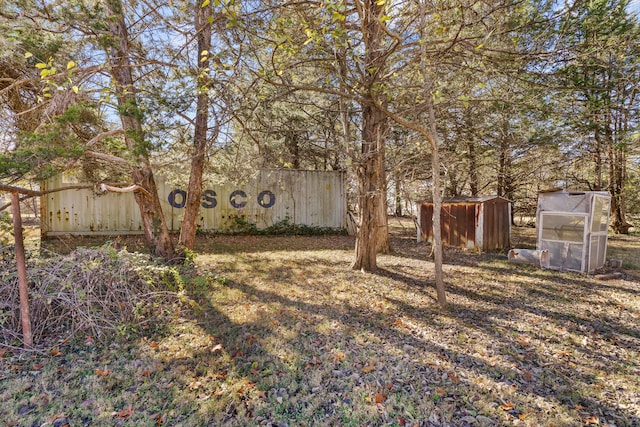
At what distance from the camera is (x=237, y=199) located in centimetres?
1068

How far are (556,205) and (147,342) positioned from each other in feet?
24.5

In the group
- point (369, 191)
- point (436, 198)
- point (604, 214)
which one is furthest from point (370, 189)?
point (604, 214)

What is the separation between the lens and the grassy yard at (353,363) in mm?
2174

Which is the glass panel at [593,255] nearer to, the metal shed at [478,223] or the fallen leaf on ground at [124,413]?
the metal shed at [478,223]

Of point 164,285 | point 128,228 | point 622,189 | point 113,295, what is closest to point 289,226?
point 128,228

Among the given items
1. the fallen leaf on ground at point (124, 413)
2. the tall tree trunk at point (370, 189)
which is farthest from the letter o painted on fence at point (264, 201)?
the fallen leaf on ground at point (124, 413)

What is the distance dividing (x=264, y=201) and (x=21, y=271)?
27.3 feet

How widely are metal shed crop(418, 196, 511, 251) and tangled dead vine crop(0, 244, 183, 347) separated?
6.82 meters

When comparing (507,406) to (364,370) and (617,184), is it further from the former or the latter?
(617,184)

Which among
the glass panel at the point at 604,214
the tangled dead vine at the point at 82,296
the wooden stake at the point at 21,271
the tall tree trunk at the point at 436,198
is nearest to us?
the wooden stake at the point at 21,271

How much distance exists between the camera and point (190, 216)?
628 centimetres

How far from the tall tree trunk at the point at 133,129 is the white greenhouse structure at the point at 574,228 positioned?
25.0 feet

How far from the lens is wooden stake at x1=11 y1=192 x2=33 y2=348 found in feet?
8.94

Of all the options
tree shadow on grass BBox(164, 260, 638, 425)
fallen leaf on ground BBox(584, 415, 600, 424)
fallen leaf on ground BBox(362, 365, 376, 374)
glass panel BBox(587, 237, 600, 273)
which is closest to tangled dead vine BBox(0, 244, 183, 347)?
tree shadow on grass BBox(164, 260, 638, 425)
